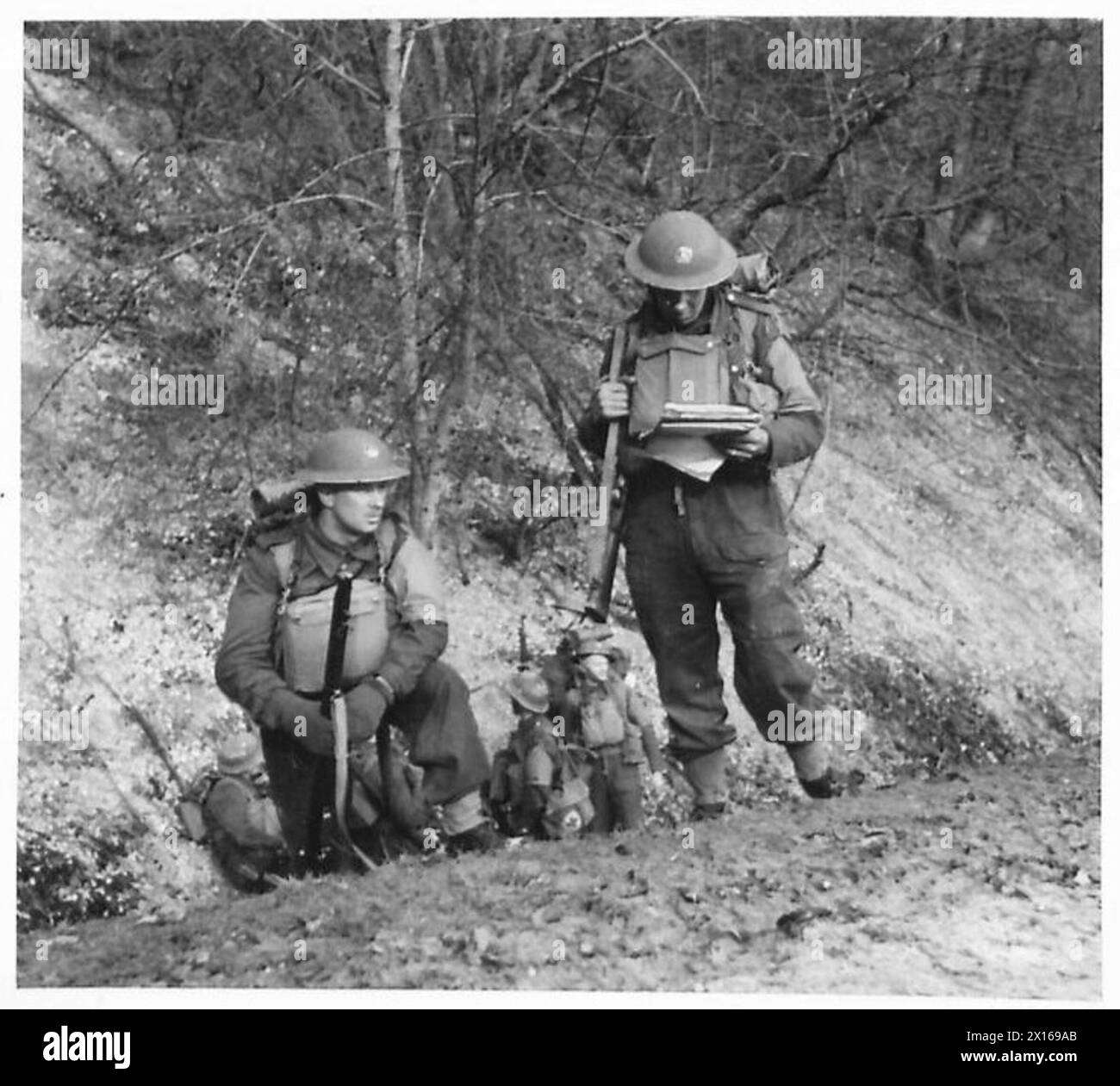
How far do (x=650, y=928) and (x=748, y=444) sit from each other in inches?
69.4

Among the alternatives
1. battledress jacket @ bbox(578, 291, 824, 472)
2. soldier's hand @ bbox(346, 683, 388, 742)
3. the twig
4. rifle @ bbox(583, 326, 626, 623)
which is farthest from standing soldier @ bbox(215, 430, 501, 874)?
the twig

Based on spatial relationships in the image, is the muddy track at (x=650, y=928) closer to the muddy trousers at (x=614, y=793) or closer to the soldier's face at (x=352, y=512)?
the muddy trousers at (x=614, y=793)

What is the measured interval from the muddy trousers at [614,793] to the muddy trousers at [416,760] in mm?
421

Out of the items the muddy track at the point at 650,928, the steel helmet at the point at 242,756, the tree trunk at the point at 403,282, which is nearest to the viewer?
the muddy track at the point at 650,928

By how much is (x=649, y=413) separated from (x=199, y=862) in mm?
2294

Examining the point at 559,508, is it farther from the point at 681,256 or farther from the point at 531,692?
the point at 681,256

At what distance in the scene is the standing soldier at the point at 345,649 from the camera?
302 inches

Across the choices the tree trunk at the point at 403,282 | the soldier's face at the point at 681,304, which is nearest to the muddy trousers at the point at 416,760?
the tree trunk at the point at 403,282

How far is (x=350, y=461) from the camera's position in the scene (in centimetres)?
773

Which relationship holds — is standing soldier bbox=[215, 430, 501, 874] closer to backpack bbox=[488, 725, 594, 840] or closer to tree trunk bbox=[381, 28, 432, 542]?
backpack bbox=[488, 725, 594, 840]

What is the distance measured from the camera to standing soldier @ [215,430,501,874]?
7660 mm

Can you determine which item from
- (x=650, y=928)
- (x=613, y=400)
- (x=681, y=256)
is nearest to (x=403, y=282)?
(x=613, y=400)

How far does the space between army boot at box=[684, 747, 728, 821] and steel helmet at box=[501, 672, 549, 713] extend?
60 centimetres

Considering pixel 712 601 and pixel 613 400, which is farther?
pixel 712 601
